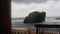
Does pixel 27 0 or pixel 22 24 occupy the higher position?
pixel 27 0

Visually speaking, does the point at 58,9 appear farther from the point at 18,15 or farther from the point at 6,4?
the point at 6,4

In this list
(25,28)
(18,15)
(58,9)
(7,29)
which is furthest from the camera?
(58,9)

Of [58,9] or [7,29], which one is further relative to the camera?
[58,9]

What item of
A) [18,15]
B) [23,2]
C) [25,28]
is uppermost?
[23,2]

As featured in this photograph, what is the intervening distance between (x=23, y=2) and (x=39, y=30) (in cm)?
153

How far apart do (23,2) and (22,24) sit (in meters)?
0.77

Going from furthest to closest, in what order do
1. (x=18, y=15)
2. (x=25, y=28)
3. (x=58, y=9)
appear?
(x=58, y=9), (x=18, y=15), (x=25, y=28)

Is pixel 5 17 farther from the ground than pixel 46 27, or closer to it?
farther from the ground

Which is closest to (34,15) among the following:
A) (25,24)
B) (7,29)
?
(25,24)

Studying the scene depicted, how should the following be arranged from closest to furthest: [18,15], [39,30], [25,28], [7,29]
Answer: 1. [39,30]
2. [7,29]
3. [25,28]
4. [18,15]

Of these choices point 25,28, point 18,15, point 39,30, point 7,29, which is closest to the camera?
point 39,30

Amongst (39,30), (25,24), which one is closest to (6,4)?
(39,30)

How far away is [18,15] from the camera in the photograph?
11.1 feet

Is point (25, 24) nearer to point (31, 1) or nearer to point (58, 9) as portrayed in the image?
point (31, 1)
